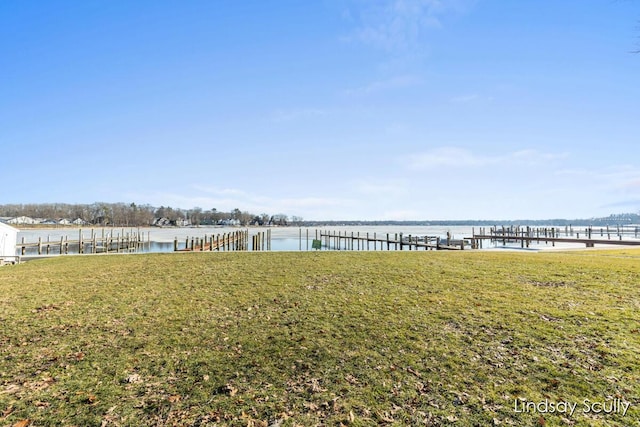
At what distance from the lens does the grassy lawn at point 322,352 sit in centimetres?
416

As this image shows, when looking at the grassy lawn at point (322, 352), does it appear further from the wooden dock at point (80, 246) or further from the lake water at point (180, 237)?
the wooden dock at point (80, 246)

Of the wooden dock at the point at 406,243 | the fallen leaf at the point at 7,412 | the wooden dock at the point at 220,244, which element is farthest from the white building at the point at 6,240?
the wooden dock at the point at 406,243

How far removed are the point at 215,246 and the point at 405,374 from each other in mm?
38225

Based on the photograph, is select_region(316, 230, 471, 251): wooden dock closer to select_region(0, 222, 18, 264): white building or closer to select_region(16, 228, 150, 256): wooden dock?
select_region(16, 228, 150, 256): wooden dock

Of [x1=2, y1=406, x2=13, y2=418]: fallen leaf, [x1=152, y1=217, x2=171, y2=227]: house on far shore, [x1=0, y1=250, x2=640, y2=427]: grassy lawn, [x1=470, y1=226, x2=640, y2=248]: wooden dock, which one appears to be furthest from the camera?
[x1=152, y1=217, x2=171, y2=227]: house on far shore

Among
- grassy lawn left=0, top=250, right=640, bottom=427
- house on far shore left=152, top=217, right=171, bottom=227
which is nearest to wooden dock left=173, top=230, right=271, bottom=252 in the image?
grassy lawn left=0, top=250, right=640, bottom=427

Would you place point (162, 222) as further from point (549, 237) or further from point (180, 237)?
point (549, 237)

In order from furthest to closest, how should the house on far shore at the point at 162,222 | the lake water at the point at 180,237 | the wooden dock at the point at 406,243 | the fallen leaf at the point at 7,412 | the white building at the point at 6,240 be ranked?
1. the house on far shore at the point at 162,222
2. the lake water at the point at 180,237
3. the wooden dock at the point at 406,243
4. the white building at the point at 6,240
5. the fallen leaf at the point at 7,412

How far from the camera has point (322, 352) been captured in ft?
19.0

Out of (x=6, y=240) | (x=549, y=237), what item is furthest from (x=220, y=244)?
(x=549, y=237)

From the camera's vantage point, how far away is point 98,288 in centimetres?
1070

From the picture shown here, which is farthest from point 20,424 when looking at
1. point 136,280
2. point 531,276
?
point 531,276

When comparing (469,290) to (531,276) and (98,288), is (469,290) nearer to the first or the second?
(531,276)

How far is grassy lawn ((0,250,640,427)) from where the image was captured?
13.7 feet
